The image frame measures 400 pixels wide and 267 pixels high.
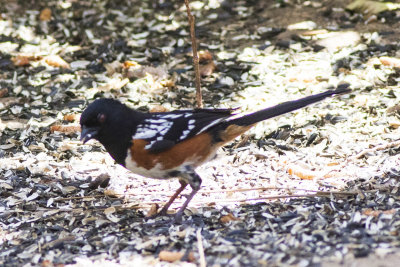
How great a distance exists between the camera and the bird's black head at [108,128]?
4.47 meters

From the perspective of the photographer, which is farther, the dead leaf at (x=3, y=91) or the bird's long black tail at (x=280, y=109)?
the dead leaf at (x=3, y=91)

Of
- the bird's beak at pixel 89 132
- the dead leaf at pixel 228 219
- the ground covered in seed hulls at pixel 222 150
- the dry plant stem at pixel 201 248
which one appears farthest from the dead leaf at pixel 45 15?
the dry plant stem at pixel 201 248

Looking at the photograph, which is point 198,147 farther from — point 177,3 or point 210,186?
point 177,3

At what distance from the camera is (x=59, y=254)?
418 cm

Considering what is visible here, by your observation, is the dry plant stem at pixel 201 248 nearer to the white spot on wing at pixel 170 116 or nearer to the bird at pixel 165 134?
the bird at pixel 165 134

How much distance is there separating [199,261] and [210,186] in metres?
1.34

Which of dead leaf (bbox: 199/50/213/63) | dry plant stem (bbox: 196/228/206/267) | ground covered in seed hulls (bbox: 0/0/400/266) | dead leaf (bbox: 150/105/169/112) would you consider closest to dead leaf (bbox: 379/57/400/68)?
ground covered in seed hulls (bbox: 0/0/400/266)

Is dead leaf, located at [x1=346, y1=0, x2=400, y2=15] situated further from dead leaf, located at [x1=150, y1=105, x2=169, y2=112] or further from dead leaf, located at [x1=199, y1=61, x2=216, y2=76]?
dead leaf, located at [x1=150, y1=105, x2=169, y2=112]

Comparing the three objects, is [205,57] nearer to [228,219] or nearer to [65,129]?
[65,129]

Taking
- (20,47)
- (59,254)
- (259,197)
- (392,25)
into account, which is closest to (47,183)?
(59,254)

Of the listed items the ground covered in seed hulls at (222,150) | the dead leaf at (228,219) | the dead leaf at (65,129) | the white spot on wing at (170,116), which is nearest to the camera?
the ground covered in seed hulls at (222,150)

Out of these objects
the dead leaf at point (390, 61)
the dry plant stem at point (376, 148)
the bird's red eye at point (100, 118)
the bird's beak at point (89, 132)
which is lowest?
the dry plant stem at point (376, 148)

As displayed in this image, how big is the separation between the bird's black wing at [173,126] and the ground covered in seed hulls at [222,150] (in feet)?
1.74

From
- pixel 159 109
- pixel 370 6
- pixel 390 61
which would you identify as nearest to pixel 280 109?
pixel 159 109
